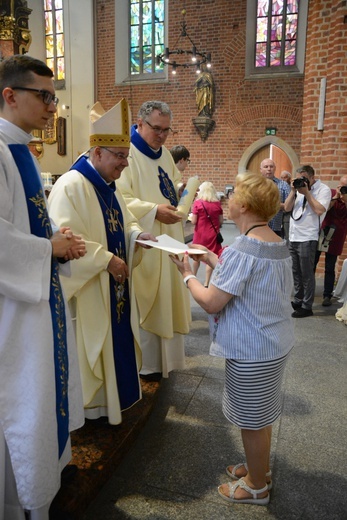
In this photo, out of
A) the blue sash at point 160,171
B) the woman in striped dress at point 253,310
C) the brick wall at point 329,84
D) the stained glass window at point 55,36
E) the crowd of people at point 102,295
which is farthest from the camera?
the stained glass window at point 55,36

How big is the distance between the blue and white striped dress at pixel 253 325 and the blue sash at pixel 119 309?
576 millimetres

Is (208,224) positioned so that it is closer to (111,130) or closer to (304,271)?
(304,271)

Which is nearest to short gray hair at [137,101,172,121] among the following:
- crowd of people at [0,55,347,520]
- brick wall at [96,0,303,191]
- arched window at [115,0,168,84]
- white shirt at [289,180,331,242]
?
crowd of people at [0,55,347,520]

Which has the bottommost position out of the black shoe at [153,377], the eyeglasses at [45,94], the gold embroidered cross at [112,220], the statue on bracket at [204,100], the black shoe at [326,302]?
the black shoe at [326,302]

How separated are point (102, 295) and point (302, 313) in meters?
3.22

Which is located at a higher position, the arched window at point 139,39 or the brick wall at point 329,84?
the arched window at point 139,39

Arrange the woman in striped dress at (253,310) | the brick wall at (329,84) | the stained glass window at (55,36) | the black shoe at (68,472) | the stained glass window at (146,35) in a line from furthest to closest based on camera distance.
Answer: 1. the stained glass window at (55,36)
2. the stained glass window at (146,35)
3. the brick wall at (329,84)
4. the black shoe at (68,472)
5. the woman in striped dress at (253,310)

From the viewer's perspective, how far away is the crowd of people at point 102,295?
1444 mm

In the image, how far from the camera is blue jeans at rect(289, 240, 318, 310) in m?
4.84

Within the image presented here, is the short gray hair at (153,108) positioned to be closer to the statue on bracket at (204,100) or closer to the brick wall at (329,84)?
the brick wall at (329,84)

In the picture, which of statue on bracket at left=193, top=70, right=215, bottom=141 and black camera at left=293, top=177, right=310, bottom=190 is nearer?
black camera at left=293, top=177, right=310, bottom=190

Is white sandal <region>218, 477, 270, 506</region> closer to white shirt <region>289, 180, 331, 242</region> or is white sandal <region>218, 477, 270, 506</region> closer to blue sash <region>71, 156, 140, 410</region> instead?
blue sash <region>71, 156, 140, 410</region>

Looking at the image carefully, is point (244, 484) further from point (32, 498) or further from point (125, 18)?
point (125, 18)

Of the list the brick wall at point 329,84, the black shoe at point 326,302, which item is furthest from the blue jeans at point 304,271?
the brick wall at point 329,84
